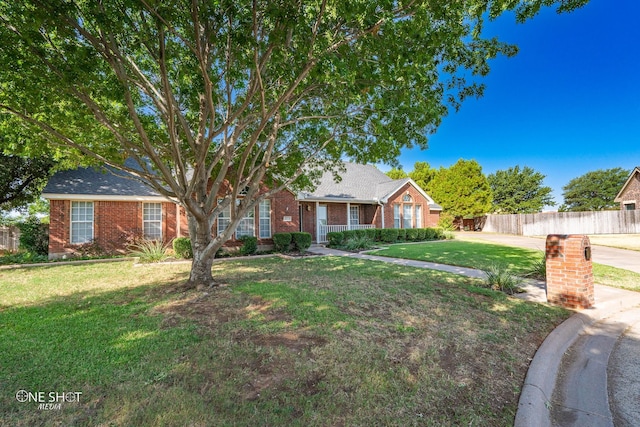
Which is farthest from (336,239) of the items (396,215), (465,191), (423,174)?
(423,174)

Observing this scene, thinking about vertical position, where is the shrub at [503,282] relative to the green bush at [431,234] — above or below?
below

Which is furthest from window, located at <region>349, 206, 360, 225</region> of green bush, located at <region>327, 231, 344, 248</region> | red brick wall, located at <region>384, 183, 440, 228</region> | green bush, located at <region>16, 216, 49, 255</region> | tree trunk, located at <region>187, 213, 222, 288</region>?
green bush, located at <region>16, 216, 49, 255</region>

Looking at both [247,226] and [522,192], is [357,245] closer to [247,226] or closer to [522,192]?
[247,226]

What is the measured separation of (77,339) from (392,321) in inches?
176

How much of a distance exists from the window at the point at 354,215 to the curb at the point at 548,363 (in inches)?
596

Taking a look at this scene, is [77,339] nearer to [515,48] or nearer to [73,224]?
[515,48]

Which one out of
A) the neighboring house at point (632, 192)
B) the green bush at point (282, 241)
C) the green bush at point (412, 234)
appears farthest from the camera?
the neighboring house at point (632, 192)

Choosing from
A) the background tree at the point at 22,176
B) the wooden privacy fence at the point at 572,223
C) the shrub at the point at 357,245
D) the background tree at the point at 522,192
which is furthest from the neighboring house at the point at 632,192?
the background tree at the point at 22,176

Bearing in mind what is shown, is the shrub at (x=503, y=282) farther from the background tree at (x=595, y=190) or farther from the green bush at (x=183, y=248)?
the background tree at (x=595, y=190)

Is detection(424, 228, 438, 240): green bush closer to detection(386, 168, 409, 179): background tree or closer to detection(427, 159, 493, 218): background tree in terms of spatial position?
detection(427, 159, 493, 218): background tree

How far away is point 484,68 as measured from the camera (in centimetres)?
548

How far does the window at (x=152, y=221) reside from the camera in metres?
13.6

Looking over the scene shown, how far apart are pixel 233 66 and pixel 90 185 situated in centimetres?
1078

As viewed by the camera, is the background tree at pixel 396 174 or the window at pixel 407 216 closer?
the window at pixel 407 216
